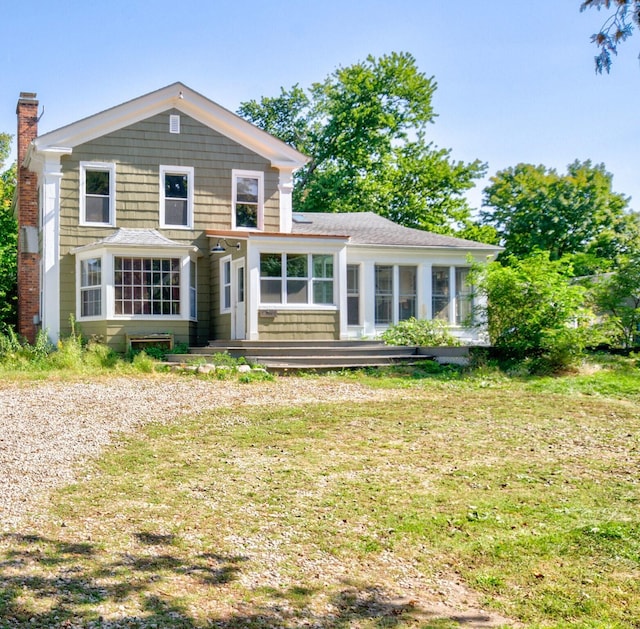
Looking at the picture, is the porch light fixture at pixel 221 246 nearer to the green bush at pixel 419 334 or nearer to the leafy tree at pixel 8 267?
the green bush at pixel 419 334

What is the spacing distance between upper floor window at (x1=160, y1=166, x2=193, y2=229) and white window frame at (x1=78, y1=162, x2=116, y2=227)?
1.18 m

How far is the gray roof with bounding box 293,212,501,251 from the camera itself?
2061 centimetres

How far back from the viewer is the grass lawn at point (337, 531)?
4.90 metres

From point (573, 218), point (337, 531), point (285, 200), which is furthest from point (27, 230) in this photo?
point (573, 218)

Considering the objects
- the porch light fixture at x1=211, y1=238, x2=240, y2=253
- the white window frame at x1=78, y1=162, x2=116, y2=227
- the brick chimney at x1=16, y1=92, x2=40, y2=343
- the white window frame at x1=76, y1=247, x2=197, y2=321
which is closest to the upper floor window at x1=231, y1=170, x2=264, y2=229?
the porch light fixture at x1=211, y1=238, x2=240, y2=253

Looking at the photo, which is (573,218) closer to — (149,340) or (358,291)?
(358,291)

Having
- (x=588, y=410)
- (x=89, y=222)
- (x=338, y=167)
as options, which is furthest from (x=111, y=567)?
(x=338, y=167)

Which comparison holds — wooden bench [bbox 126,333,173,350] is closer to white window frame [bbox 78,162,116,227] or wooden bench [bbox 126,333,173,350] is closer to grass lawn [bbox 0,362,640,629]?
white window frame [bbox 78,162,116,227]

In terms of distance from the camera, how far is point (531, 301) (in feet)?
54.0

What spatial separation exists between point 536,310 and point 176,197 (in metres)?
9.35

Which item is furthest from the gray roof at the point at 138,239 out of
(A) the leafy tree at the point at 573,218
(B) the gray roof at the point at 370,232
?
(A) the leafy tree at the point at 573,218

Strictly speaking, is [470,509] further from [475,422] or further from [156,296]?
[156,296]

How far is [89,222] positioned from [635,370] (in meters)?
13.1

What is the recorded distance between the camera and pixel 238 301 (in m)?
18.0
